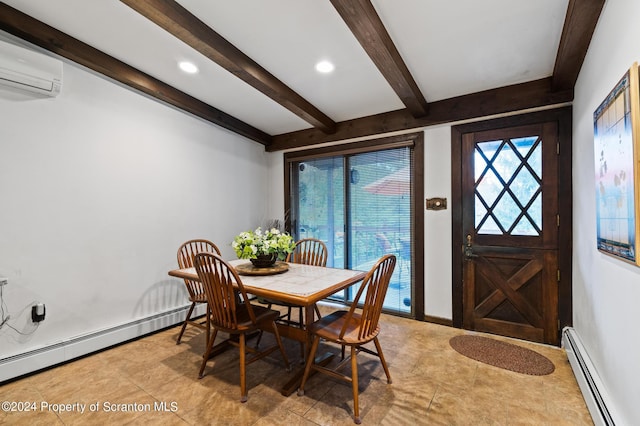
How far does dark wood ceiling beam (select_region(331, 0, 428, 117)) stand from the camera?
5.74ft

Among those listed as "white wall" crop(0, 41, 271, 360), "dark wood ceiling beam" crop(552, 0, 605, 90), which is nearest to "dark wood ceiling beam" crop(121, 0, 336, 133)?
"white wall" crop(0, 41, 271, 360)

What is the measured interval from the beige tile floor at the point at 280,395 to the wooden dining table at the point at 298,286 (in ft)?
0.92

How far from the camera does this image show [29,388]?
208 centimetres

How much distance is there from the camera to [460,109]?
310 cm

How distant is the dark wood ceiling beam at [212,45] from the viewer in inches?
73.6

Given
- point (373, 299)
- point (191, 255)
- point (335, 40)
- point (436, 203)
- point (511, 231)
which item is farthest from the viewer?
point (436, 203)

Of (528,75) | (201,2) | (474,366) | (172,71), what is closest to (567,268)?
(474,366)

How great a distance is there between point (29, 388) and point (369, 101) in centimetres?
393

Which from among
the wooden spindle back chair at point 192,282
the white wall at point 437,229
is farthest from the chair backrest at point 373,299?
the white wall at point 437,229

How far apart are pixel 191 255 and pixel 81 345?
1.17 m

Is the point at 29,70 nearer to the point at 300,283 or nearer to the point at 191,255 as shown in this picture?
the point at 191,255

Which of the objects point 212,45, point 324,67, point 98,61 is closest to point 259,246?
point 212,45

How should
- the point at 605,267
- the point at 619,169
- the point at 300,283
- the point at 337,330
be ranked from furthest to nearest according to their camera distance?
the point at 300,283, the point at 337,330, the point at 605,267, the point at 619,169

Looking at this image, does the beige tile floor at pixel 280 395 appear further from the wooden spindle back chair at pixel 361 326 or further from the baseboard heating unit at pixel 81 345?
the wooden spindle back chair at pixel 361 326
